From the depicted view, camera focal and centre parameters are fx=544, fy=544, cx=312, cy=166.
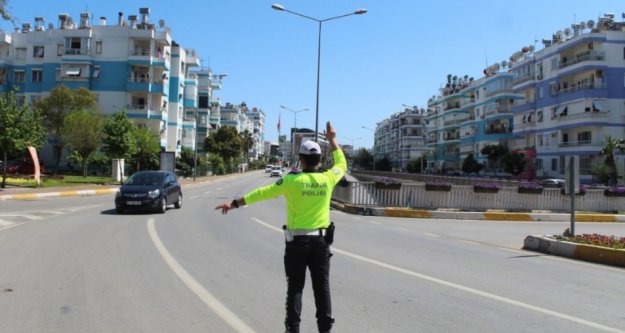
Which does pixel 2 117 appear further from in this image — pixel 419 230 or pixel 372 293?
pixel 372 293

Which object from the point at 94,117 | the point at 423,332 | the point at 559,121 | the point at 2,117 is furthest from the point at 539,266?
the point at 559,121

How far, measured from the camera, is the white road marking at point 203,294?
5.71 meters

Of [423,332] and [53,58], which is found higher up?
[53,58]

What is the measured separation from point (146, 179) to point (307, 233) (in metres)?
17.5

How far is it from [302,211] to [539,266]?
741cm

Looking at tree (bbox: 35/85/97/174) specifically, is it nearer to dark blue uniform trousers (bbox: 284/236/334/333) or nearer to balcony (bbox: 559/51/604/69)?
balcony (bbox: 559/51/604/69)

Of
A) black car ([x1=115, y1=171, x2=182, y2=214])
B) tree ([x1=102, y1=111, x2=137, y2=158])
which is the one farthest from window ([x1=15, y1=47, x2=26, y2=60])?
black car ([x1=115, y1=171, x2=182, y2=214])

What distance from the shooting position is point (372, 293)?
7285mm

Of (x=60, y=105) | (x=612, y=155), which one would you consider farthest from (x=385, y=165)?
(x=60, y=105)

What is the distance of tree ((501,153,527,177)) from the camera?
65.8 metres

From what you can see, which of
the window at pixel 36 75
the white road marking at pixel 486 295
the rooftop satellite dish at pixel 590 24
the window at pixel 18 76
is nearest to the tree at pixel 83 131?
the window at pixel 36 75

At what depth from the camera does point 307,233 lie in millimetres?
4617

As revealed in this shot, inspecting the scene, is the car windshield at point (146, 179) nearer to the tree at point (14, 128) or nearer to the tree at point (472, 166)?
the tree at point (14, 128)

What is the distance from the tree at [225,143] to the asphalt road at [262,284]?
258 feet
